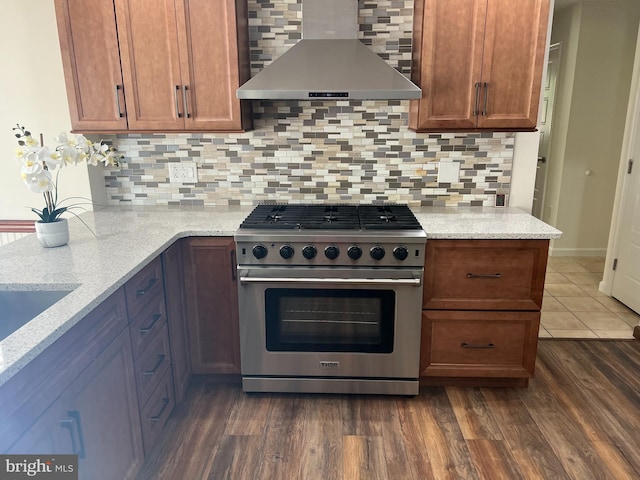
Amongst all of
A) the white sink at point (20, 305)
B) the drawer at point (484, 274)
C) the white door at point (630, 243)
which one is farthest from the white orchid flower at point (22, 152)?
the white door at point (630, 243)

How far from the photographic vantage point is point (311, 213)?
103 inches

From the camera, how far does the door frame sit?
3.50 m

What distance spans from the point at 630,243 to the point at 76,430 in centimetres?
394

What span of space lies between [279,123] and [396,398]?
1736 mm

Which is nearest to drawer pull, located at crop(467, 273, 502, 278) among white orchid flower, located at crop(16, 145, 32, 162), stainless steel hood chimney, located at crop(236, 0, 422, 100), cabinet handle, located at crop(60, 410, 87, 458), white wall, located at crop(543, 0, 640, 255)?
stainless steel hood chimney, located at crop(236, 0, 422, 100)

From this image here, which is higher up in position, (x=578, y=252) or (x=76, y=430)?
(x=76, y=430)

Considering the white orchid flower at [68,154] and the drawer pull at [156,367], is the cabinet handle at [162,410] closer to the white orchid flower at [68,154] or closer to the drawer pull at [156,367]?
the drawer pull at [156,367]

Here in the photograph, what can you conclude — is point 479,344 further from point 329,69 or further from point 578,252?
point 578,252

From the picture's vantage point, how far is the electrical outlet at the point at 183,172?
2889mm

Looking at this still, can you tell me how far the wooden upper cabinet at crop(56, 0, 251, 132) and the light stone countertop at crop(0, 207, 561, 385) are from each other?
514 millimetres

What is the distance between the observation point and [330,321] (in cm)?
240

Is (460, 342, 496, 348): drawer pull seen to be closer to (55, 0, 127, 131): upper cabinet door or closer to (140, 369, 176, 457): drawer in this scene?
(140, 369, 176, 457): drawer
